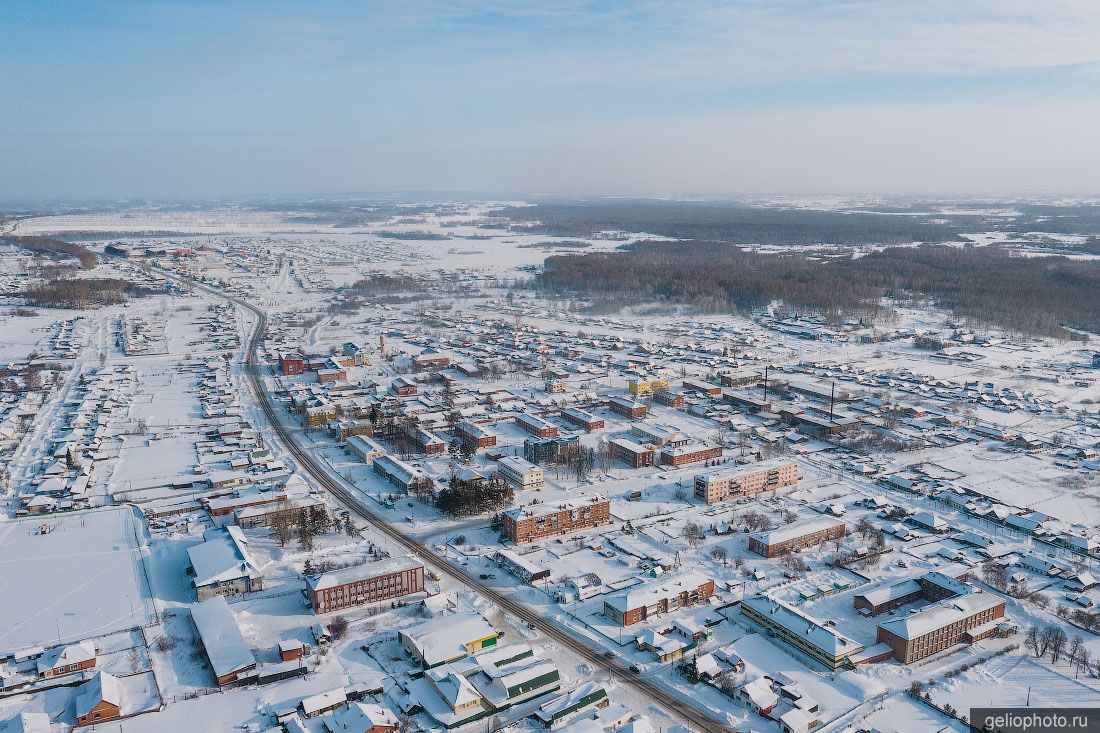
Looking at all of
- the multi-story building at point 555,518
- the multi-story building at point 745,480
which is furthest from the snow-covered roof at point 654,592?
the multi-story building at point 745,480

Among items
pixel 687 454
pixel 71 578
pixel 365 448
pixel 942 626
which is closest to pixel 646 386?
pixel 687 454

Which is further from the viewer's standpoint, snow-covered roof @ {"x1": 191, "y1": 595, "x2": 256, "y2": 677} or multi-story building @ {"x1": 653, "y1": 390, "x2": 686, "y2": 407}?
multi-story building @ {"x1": 653, "y1": 390, "x2": 686, "y2": 407}

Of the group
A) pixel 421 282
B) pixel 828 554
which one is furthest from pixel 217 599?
pixel 421 282

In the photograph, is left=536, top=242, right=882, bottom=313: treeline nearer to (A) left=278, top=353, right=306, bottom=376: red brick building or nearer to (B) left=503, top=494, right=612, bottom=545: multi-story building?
(A) left=278, top=353, right=306, bottom=376: red brick building

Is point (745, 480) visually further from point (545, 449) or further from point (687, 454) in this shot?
point (545, 449)

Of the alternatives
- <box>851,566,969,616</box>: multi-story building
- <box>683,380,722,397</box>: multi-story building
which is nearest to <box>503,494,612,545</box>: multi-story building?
<box>851,566,969,616</box>: multi-story building

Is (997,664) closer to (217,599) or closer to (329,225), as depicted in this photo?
(217,599)
